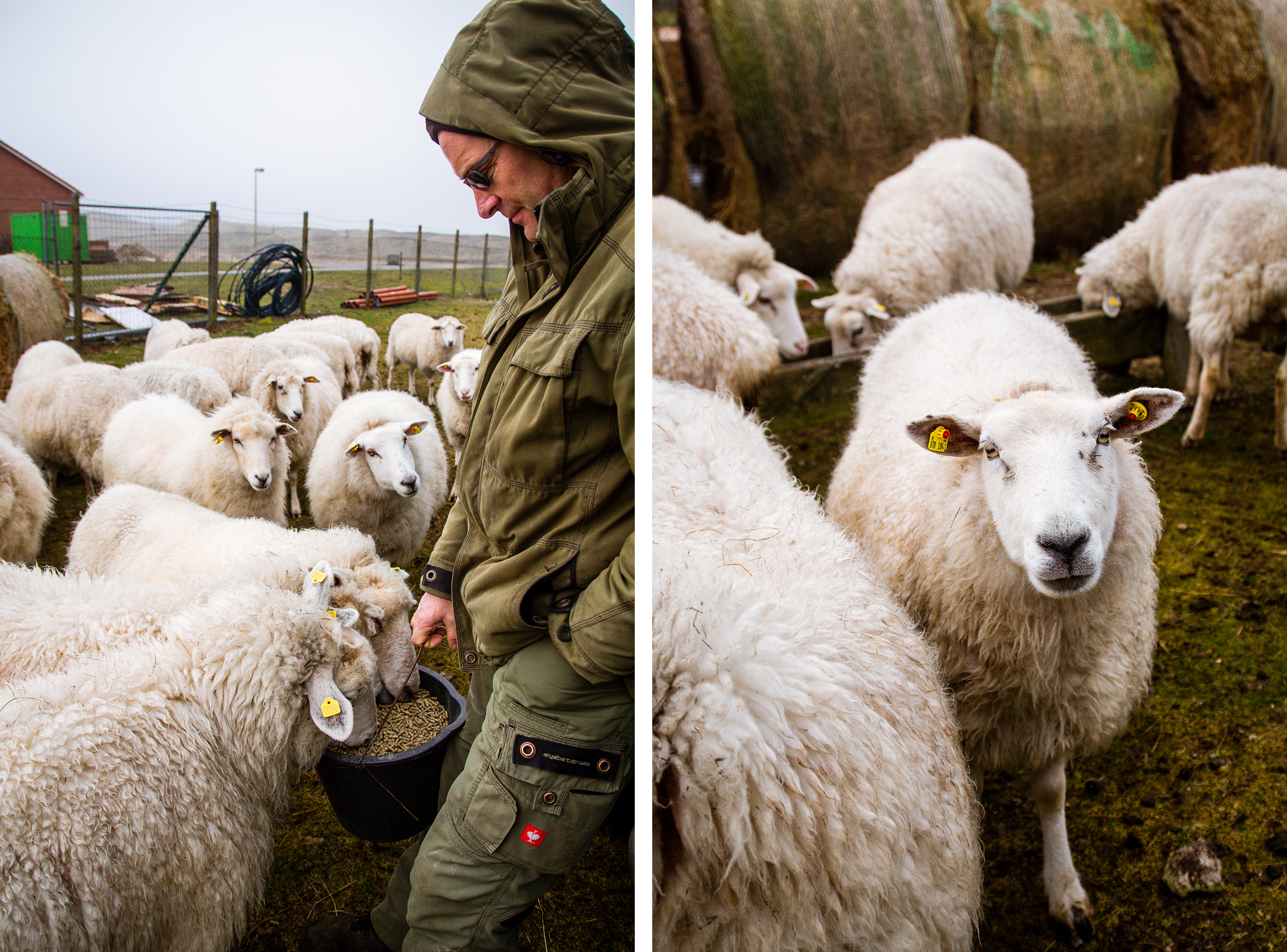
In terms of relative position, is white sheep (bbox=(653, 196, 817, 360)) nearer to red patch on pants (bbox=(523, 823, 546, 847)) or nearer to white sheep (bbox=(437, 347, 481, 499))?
white sheep (bbox=(437, 347, 481, 499))

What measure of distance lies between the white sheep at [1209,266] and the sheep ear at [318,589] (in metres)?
3.53

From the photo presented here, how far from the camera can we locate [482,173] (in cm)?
134

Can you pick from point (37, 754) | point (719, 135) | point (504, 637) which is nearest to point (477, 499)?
point (504, 637)

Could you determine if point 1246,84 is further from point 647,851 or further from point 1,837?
point 1,837

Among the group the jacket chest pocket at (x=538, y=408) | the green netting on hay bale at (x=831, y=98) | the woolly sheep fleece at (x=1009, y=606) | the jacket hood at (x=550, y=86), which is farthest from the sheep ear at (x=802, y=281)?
the jacket chest pocket at (x=538, y=408)

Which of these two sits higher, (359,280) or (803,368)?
(359,280)

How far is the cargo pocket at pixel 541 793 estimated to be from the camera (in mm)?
1380

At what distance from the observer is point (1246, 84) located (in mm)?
7363

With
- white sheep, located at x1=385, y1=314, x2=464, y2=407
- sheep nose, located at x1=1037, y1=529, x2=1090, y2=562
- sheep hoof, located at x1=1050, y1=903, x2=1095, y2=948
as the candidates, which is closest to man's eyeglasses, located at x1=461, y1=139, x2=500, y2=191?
white sheep, located at x1=385, y1=314, x2=464, y2=407

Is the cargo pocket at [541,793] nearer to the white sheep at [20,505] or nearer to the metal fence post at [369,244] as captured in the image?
the metal fence post at [369,244]

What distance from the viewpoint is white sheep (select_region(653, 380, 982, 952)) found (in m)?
1.21

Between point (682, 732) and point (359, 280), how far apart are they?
4.03ft

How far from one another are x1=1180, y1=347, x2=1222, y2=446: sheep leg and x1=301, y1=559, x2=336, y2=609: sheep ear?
3590 millimetres

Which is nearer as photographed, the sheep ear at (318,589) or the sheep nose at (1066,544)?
the sheep nose at (1066,544)
